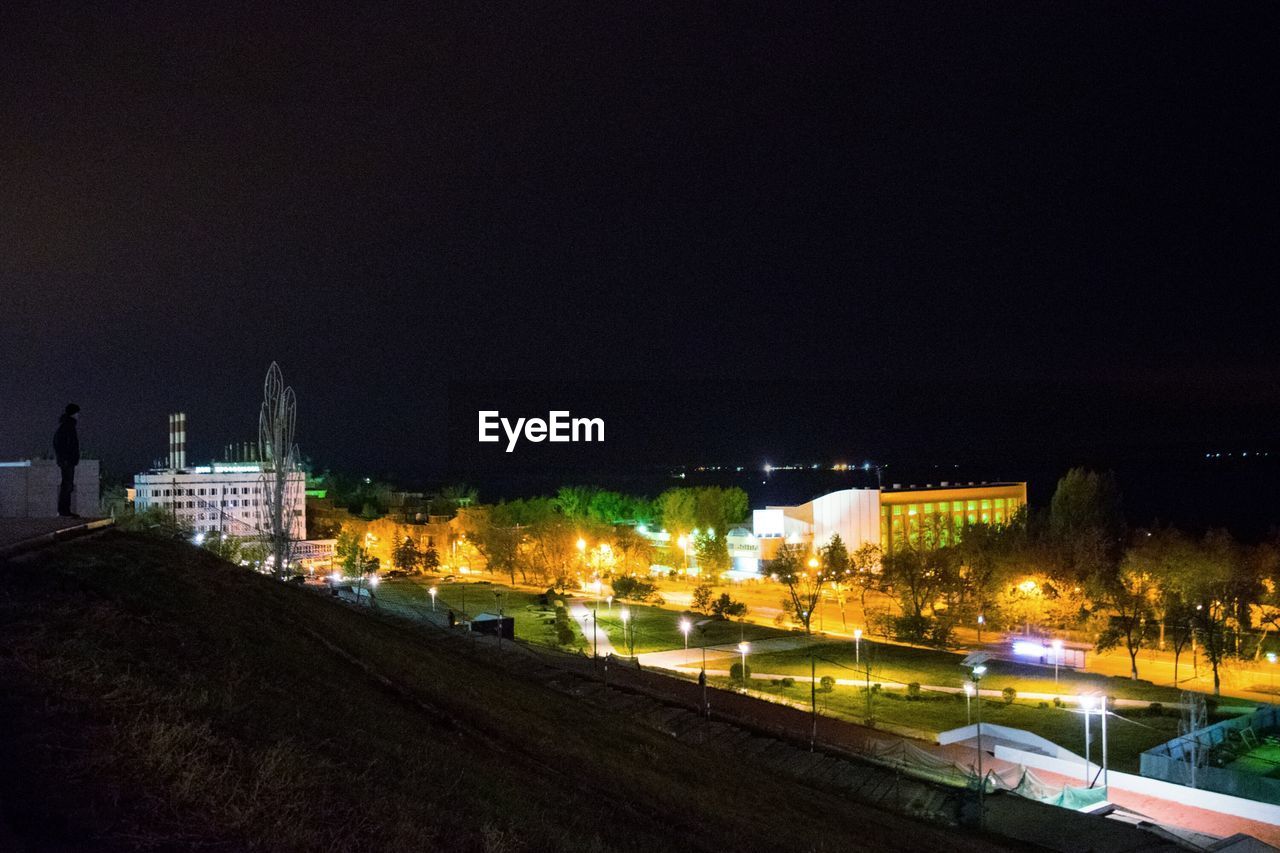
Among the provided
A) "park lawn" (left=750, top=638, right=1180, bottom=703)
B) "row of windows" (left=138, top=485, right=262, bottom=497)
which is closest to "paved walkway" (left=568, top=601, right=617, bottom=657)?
"park lawn" (left=750, top=638, right=1180, bottom=703)

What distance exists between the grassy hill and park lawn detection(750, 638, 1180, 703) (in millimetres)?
14801

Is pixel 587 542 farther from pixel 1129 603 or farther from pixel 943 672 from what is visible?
pixel 1129 603

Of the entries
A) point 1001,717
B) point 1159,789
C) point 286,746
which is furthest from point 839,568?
point 286,746

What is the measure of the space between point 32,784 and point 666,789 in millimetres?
5153

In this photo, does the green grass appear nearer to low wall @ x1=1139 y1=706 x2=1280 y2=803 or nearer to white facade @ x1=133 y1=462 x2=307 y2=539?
low wall @ x1=1139 y1=706 x2=1280 y2=803

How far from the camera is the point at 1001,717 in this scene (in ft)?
67.4

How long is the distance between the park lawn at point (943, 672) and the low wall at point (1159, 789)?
623 cm

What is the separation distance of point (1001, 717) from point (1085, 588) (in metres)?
13.0

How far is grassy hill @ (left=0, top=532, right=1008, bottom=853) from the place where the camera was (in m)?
3.80

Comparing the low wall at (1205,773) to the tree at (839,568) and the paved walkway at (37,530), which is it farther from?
the tree at (839,568)

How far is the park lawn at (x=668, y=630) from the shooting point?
27.8 m

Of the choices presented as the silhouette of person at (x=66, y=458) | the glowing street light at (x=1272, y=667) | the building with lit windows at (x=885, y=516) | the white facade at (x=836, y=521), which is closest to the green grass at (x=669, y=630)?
the building with lit windows at (x=885, y=516)

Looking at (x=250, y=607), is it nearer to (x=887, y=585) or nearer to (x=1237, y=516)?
(x=887, y=585)

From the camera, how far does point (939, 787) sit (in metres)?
13.6
